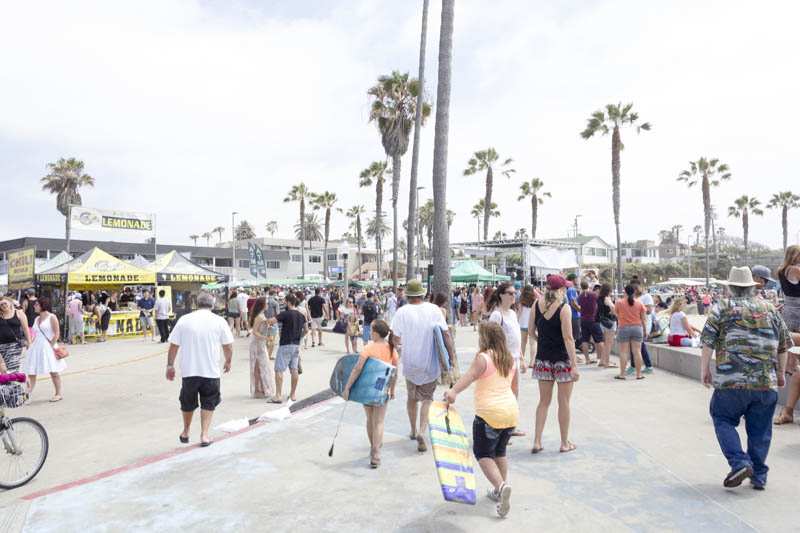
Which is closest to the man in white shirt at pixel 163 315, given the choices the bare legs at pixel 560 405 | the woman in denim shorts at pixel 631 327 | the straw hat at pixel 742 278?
the woman in denim shorts at pixel 631 327

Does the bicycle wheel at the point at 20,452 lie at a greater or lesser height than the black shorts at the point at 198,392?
lesser

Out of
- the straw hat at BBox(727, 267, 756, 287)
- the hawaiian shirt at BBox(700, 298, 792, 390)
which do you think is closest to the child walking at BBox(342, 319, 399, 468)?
the hawaiian shirt at BBox(700, 298, 792, 390)

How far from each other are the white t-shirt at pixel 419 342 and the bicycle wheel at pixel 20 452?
11.3 feet

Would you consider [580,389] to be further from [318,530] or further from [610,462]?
[318,530]

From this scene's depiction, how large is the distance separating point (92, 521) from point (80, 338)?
16.6m

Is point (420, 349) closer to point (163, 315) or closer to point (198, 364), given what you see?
point (198, 364)

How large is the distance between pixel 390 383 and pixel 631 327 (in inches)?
222

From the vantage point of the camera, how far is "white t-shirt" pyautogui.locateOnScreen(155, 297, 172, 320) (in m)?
17.6

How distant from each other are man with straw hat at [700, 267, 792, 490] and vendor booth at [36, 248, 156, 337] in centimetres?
1946

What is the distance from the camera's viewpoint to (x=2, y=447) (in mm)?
4988

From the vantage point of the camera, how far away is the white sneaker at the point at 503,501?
3864mm

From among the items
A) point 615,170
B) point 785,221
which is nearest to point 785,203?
point 785,221

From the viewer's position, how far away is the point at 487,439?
3.99 m

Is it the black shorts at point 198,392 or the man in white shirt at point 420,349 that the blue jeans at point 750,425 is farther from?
the black shorts at point 198,392
